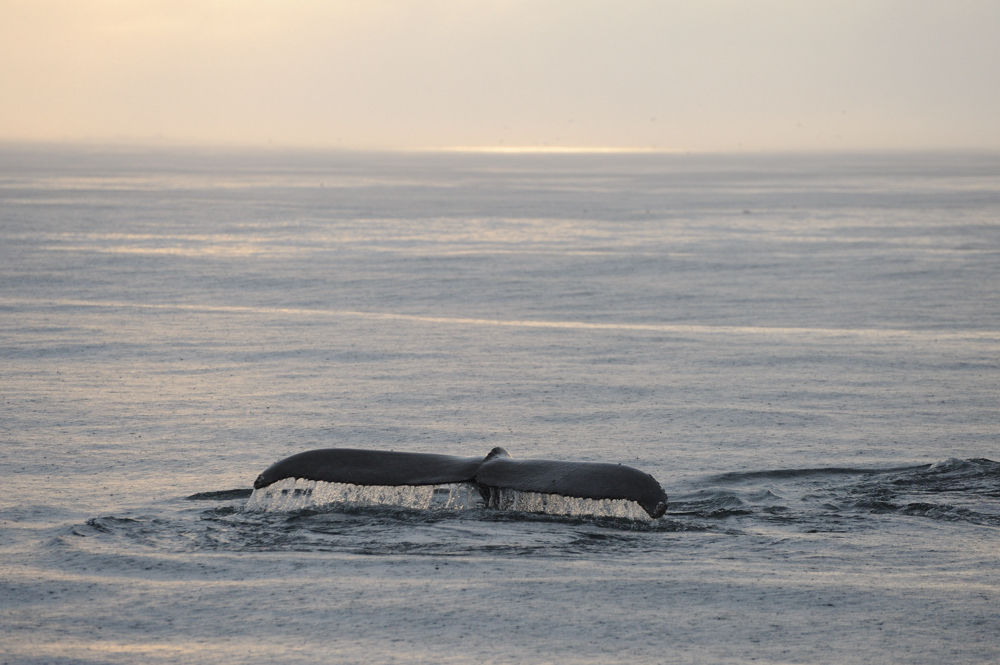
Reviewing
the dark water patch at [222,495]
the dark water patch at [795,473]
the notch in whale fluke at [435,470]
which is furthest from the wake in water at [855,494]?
the dark water patch at [222,495]

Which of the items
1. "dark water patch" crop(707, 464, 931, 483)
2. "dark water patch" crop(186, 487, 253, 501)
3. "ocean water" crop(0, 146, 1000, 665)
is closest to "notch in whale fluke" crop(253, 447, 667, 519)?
"ocean water" crop(0, 146, 1000, 665)

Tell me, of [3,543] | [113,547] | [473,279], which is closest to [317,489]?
[113,547]

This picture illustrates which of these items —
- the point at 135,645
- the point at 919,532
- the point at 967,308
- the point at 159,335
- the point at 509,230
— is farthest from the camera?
the point at 509,230

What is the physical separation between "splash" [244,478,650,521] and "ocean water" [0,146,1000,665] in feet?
0.11

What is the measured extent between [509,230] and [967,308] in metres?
15.9

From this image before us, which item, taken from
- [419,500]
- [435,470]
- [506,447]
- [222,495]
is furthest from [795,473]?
[222,495]

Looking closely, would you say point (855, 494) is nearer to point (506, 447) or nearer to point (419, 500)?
point (506, 447)

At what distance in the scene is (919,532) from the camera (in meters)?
6.62

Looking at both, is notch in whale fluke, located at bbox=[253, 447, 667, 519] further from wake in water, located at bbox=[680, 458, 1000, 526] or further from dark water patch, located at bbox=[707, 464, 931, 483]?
dark water patch, located at bbox=[707, 464, 931, 483]

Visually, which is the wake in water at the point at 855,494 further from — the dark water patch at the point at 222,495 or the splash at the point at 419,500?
the dark water patch at the point at 222,495

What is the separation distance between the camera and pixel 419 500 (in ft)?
22.0

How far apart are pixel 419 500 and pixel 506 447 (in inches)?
77.7

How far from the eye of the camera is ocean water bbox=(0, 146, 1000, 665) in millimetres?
5219

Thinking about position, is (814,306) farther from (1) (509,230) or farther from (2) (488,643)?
(1) (509,230)
